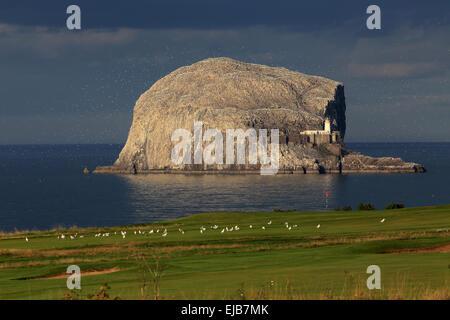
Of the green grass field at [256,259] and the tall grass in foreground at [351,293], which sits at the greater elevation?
the tall grass in foreground at [351,293]

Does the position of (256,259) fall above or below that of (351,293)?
below

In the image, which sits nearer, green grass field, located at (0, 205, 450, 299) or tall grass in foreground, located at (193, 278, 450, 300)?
tall grass in foreground, located at (193, 278, 450, 300)

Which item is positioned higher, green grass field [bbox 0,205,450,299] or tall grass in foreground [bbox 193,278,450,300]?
tall grass in foreground [bbox 193,278,450,300]

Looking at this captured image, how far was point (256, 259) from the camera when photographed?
3475 cm

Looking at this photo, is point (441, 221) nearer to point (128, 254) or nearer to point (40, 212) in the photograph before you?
point (128, 254)

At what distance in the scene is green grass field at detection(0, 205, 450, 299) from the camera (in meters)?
22.6

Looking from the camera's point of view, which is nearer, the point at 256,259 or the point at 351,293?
the point at 351,293

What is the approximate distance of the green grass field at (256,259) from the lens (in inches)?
889

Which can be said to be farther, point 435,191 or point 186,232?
point 435,191
